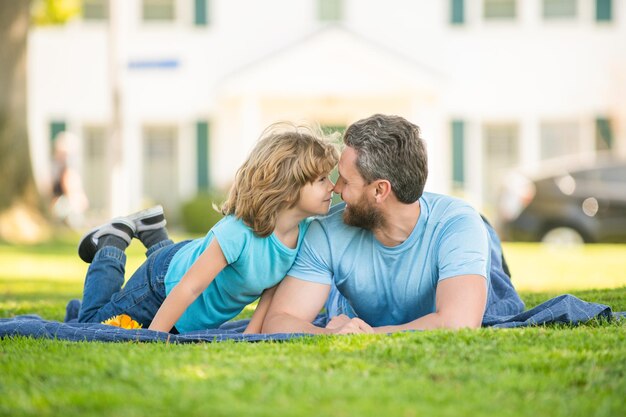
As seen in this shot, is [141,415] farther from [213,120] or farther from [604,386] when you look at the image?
[213,120]

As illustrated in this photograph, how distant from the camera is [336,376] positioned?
3.62 metres

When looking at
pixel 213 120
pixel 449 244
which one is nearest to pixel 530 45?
pixel 213 120

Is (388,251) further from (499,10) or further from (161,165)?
(499,10)

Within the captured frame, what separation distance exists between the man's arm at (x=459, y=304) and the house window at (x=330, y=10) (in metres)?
16.3

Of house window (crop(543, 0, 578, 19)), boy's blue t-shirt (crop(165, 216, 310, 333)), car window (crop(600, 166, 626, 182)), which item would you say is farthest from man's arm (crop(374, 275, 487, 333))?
house window (crop(543, 0, 578, 19))

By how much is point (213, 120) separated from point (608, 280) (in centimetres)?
1270

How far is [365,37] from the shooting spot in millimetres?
19797

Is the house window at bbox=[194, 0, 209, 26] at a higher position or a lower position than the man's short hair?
higher

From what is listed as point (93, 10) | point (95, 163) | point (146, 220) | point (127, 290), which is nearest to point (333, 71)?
point (93, 10)

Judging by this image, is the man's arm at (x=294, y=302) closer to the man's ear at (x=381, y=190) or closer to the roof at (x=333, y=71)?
the man's ear at (x=381, y=190)

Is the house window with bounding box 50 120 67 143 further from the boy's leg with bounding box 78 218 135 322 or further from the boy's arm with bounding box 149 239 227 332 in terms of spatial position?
the boy's arm with bounding box 149 239 227 332

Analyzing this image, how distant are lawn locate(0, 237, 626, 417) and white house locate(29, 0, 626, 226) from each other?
51.7 ft

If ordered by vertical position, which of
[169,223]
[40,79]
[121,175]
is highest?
[40,79]

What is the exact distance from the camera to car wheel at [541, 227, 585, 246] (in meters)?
14.5
